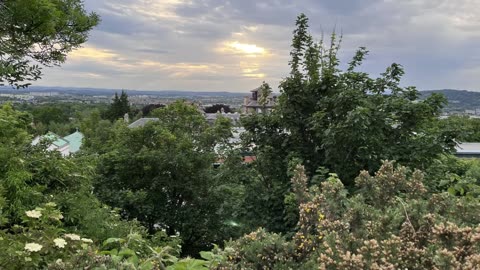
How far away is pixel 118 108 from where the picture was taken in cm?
4238

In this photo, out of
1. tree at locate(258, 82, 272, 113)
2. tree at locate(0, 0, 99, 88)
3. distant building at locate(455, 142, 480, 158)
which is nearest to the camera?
tree at locate(0, 0, 99, 88)

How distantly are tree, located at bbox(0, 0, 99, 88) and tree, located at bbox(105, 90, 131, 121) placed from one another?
38789 mm

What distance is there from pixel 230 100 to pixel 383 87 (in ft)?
175

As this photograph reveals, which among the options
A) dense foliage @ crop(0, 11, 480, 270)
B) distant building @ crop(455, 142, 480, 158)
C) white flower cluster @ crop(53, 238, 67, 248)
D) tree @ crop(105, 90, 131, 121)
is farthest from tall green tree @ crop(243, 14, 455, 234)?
tree @ crop(105, 90, 131, 121)

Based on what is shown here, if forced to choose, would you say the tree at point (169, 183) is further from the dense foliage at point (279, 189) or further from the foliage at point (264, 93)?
the foliage at point (264, 93)

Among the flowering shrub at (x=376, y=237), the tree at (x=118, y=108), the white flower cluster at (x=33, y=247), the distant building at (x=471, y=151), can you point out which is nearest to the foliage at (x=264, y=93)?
the flowering shrub at (x=376, y=237)

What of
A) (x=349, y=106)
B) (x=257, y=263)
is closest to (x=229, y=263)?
(x=257, y=263)

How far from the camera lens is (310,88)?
489cm

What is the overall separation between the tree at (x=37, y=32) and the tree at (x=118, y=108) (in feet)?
127

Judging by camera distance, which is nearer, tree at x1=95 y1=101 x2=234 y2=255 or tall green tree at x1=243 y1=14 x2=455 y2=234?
tall green tree at x1=243 y1=14 x2=455 y2=234

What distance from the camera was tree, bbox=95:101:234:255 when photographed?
8703mm

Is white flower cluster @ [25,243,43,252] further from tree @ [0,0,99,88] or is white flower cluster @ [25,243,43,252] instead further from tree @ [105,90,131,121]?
tree @ [105,90,131,121]

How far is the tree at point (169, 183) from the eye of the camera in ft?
28.6

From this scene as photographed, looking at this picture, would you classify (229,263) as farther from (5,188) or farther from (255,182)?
(255,182)
